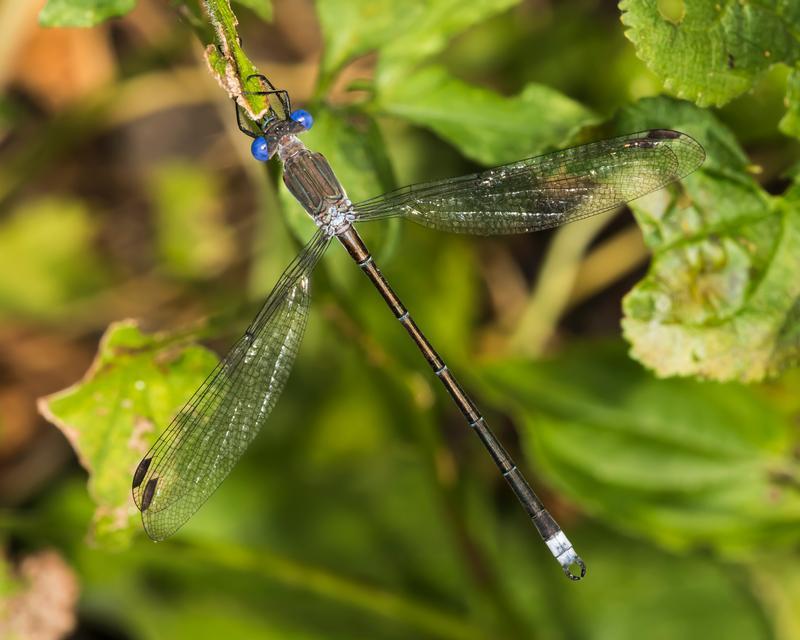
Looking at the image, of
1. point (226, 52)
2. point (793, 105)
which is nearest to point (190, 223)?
point (226, 52)

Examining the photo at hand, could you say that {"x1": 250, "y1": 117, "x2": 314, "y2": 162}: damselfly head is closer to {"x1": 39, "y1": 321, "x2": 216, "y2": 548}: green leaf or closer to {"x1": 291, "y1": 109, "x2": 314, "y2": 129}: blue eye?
{"x1": 291, "y1": 109, "x2": 314, "y2": 129}: blue eye

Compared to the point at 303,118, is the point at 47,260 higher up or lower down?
higher up

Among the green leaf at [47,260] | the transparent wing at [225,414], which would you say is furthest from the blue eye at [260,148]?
the green leaf at [47,260]

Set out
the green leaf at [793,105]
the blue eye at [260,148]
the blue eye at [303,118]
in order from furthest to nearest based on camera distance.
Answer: the blue eye at [303,118], the blue eye at [260,148], the green leaf at [793,105]

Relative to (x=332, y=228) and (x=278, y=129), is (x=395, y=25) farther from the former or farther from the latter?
(x=332, y=228)

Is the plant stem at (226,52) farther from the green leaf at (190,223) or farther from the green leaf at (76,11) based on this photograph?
the green leaf at (190,223)

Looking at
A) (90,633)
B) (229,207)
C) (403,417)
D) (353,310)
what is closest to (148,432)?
(353,310)

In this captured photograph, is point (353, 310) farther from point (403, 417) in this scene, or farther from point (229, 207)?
point (229, 207)

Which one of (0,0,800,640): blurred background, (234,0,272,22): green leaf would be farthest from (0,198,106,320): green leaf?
(234,0,272,22): green leaf
